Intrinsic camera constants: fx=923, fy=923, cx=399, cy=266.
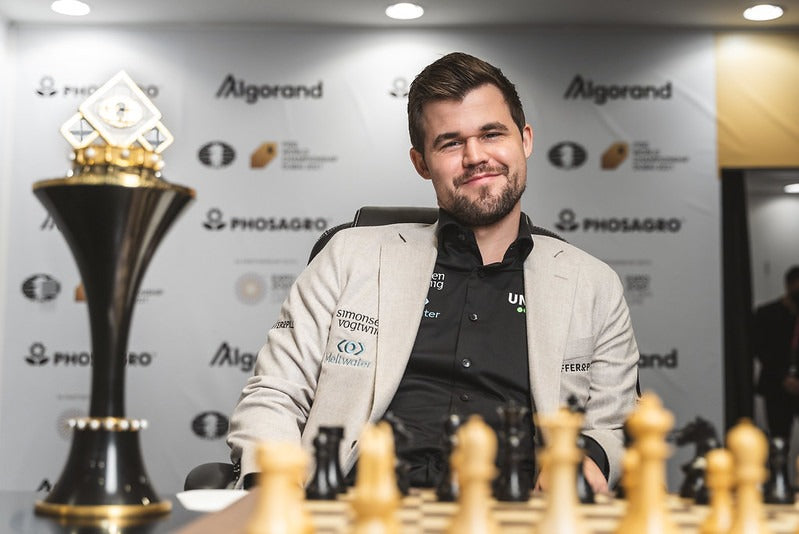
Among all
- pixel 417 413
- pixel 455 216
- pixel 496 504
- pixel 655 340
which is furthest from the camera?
pixel 655 340

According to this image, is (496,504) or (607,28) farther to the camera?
(607,28)

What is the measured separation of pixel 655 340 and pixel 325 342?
122 inches

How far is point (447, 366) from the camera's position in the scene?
1975 mm

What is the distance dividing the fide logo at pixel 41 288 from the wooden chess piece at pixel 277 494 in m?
4.47

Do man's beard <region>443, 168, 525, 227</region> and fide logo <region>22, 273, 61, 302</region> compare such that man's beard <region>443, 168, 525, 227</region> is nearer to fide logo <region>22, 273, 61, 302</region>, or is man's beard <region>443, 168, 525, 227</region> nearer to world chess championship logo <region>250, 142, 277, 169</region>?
world chess championship logo <region>250, 142, 277, 169</region>

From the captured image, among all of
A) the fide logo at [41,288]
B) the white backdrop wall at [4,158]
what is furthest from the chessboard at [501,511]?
the white backdrop wall at [4,158]

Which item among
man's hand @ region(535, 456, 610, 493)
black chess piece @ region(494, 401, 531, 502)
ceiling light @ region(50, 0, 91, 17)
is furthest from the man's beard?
ceiling light @ region(50, 0, 91, 17)

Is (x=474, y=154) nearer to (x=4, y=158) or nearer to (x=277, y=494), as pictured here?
(x=277, y=494)

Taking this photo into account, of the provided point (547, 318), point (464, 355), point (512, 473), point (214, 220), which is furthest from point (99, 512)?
point (214, 220)

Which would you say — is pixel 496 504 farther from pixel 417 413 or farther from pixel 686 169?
pixel 686 169

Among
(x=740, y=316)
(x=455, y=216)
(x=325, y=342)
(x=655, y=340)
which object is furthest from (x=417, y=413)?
(x=740, y=316)

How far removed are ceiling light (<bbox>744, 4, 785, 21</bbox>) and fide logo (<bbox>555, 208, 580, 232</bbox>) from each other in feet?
4.37

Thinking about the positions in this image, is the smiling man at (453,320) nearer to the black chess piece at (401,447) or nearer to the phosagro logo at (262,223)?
the black chess piece at (401,447)

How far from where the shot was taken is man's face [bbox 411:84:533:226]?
210 cm
